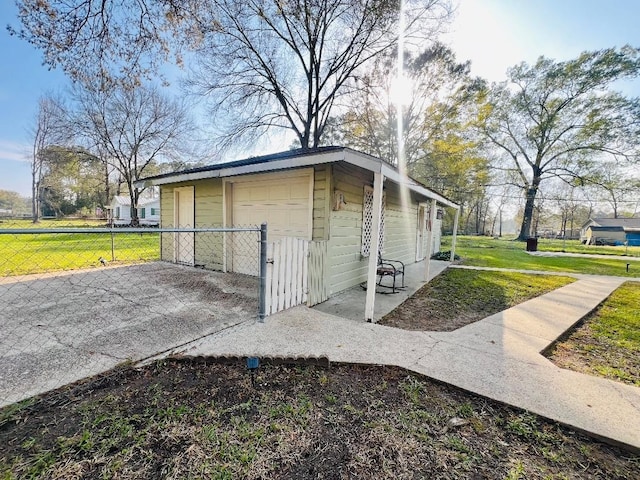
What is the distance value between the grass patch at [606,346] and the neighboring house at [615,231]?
3970 cm

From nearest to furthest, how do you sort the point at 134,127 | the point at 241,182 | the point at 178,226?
the point at 241,182 < the point at 178,226 < the point at 134,127

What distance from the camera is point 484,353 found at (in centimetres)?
295

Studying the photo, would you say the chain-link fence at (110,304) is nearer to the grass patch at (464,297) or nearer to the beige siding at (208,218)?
the beige siding at (208,218)

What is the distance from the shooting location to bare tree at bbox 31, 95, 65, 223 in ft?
66.1

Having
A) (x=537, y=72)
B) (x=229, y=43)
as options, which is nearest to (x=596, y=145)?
(x=537, y=72)

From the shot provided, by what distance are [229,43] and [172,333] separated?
40.8ft

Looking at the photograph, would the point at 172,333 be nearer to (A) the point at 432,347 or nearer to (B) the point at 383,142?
(A) the point at 432,347

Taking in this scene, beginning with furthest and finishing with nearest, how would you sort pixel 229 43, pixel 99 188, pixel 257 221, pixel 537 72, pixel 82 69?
pixel 99 188 → pixel 537 72 → pixel 229 43 → pixel 257 221 → pixel 82 69

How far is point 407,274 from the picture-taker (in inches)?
309

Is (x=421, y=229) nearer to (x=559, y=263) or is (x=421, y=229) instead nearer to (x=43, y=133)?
(x=559, y=263)

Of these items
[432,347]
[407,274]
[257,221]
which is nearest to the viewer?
[432,347]

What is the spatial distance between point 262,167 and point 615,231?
4901cm

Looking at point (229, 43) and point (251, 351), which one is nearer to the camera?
point (251, 351)

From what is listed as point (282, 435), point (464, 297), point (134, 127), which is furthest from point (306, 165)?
point (134, 127)
